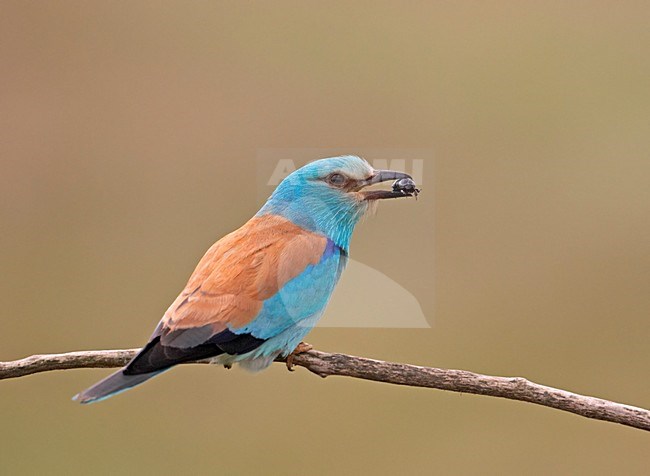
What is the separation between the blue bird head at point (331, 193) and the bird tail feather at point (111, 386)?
461 millimetres

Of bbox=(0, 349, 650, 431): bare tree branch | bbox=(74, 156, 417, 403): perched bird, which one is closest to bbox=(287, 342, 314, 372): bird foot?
bbox=(74, 156, 417, 403): perched bird

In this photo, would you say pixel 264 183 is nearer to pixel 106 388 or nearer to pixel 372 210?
pixel 372 210

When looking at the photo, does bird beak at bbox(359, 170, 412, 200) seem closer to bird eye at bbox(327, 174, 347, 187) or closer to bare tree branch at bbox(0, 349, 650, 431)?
bird eye at bbox(327, 174, 347, 187)

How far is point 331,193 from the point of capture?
1.64 meters

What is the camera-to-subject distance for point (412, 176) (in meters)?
1.63

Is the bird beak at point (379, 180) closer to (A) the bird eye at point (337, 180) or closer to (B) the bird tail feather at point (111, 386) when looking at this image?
(A) the bird eye at point (337, 180)

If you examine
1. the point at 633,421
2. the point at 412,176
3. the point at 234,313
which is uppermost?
the point at 412,176

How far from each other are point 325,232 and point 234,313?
0.29 meters

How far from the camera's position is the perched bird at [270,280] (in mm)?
1347

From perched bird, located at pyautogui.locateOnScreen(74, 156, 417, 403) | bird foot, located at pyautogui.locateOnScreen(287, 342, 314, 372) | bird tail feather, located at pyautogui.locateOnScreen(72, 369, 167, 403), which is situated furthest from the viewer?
bird foot, located at pyautogui.locateOnScreen(287, 342, 314, 372)

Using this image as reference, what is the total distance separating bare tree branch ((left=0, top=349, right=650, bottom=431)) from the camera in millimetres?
1229

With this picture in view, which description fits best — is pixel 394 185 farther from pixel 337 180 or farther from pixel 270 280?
pixel 270 280

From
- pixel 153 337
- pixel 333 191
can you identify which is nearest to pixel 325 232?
pixel 333 191

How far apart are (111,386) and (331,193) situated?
564 mm
